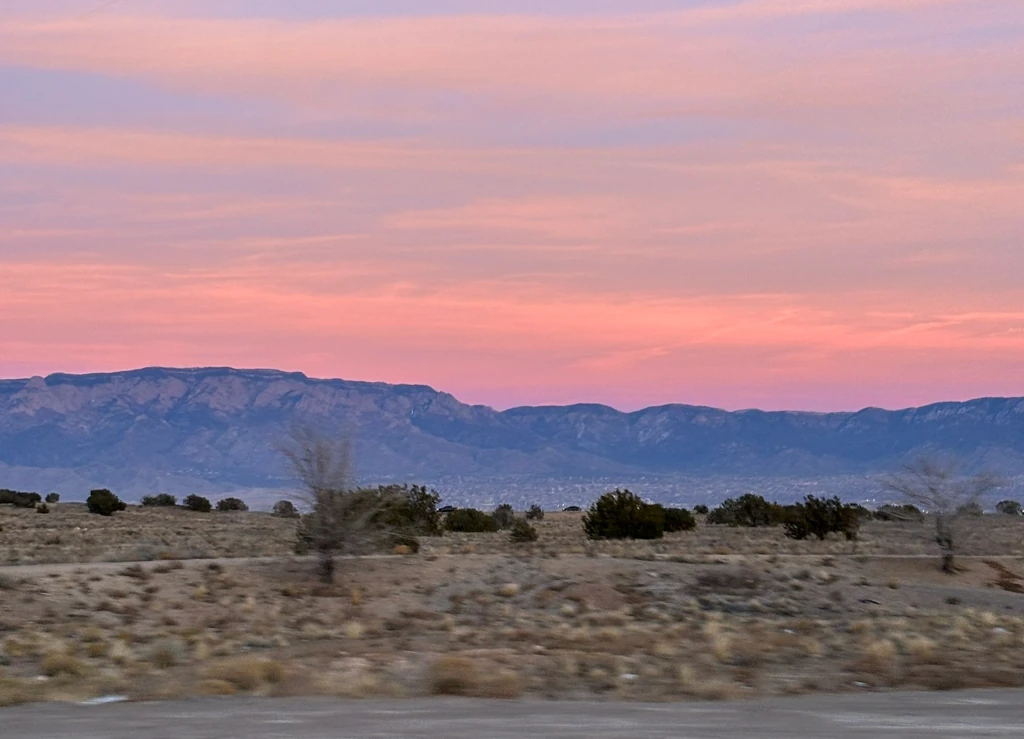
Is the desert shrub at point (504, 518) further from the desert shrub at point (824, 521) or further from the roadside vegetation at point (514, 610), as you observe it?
the desert shrub at point (824, 521)

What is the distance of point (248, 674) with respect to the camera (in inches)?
587

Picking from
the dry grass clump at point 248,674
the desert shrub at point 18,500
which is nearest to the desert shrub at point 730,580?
the dry grass clump at point 248,674

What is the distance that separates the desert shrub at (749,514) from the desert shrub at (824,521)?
15.6 metres

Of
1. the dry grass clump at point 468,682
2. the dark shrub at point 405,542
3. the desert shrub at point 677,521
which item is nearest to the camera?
the dry grass clump at point 468,682

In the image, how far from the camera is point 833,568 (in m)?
38.0

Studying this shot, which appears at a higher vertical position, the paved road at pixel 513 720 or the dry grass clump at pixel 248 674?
the dry grass clump at pixel 248 674

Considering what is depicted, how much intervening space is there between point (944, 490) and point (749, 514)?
3290 cm

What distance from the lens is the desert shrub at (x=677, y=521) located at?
202ft

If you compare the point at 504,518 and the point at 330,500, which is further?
the point at 504,518

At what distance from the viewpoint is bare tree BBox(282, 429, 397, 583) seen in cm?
3434

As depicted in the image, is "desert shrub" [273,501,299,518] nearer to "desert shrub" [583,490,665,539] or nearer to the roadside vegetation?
the roadside vegetation

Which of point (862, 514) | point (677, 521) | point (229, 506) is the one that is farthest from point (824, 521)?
point (229, 506)

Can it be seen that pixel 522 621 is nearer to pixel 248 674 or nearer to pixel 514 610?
pixel 514 610

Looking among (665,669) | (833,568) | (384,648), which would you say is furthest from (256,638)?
(833,568)
